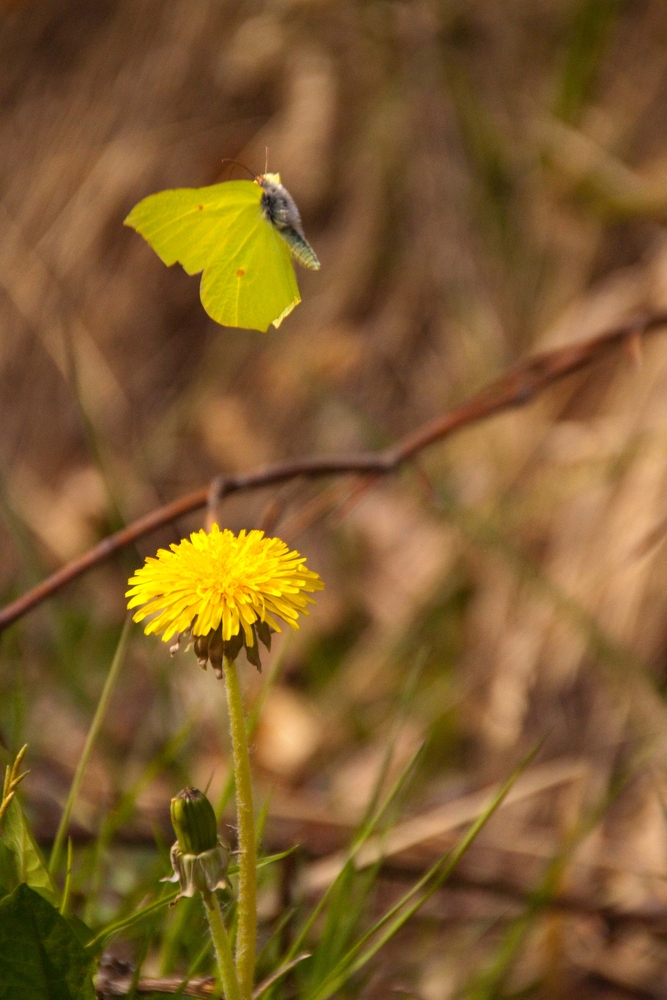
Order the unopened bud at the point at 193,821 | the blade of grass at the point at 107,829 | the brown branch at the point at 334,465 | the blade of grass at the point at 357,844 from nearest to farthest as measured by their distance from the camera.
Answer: the unopened bud at the point at 193,821 → the blade of grass at the point at 357,844 → the blade of grass at the point at 107,829 → the brown branch at the point at 334,465

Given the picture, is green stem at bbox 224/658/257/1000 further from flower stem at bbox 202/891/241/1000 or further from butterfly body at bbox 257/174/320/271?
butterfly body at bbox 257/174/320/271

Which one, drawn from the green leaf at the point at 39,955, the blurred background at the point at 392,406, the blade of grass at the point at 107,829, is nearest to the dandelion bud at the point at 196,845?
the green leaf at the point at 39,955

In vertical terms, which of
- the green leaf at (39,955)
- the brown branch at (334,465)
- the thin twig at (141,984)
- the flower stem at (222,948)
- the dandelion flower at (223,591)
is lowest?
the thin twig at (141,984)

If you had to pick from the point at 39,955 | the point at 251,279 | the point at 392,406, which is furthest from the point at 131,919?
the point at 392,406

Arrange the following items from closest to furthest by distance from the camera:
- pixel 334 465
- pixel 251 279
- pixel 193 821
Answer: pixel 193 821 < pixel 251 279 < pixel 334 465

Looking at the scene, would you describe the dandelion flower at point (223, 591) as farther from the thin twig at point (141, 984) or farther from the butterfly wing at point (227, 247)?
the thin twig at point (141, 984)

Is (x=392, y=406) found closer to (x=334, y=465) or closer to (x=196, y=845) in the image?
(x=334, y=465)
